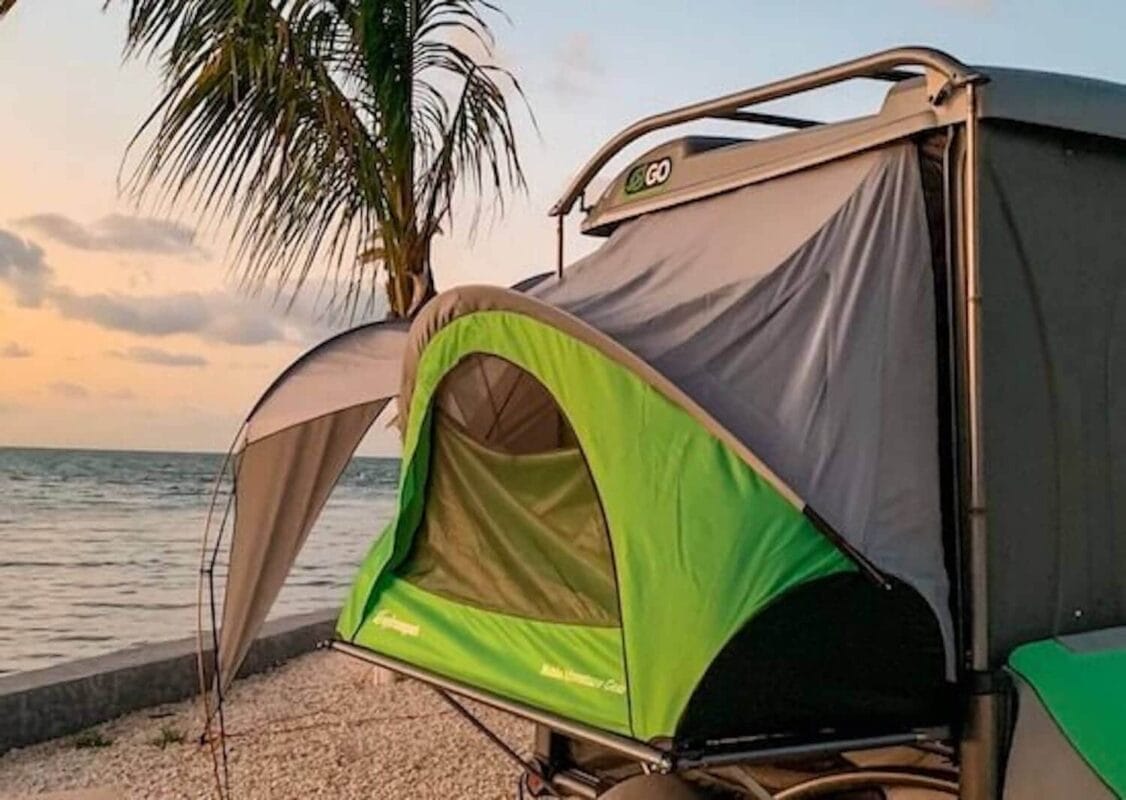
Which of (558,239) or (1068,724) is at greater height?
(558,239)

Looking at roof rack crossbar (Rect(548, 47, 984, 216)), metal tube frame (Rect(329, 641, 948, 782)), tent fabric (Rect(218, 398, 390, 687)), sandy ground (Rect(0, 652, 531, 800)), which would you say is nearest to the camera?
metal tube frame (Rect(329, 641, 948, 782))

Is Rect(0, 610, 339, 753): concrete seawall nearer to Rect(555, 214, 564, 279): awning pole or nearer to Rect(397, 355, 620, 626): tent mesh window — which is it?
Rect(397, 355, 620, 626): tent mesh window

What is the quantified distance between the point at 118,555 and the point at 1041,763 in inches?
1036

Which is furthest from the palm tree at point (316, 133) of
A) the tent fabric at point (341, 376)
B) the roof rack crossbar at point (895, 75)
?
the roof rack crossbar at point (895, 75)

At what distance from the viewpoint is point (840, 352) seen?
438cm

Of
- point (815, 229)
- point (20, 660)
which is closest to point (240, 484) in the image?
point (815, 229)

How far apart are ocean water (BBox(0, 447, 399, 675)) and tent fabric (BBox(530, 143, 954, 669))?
4637mm

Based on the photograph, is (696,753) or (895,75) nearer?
(696,753)

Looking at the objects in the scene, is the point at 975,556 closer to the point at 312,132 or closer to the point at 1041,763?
the point at 1041,763

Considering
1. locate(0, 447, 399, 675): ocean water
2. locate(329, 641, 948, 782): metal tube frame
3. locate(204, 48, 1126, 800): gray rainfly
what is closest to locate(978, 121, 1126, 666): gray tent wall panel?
locate(204, 48, 1126, 800): gray rainfly

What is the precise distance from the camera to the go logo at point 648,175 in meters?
5.81

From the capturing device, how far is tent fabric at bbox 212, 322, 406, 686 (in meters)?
6.81

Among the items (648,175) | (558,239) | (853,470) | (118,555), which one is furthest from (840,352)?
(118,555)

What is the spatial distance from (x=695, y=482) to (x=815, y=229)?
0.98 meters
